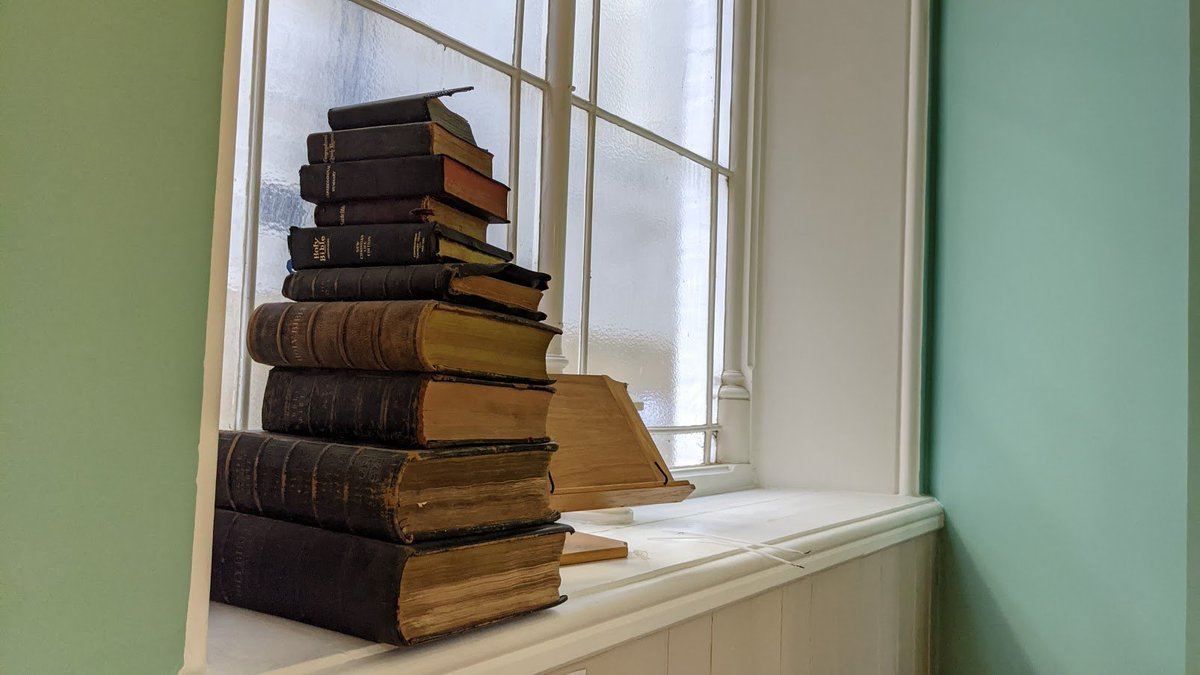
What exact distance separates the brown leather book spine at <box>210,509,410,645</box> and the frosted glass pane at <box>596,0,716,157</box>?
3.65 ft

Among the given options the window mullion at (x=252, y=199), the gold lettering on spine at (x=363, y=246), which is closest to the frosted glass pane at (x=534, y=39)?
the window mullion at (x=252, y=199)

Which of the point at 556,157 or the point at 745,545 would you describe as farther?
the point at 556,157

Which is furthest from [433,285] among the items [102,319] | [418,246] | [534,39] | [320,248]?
[534,39]

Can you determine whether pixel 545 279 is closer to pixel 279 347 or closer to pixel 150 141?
pixel 279 347

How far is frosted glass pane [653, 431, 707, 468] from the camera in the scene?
6.10 feet

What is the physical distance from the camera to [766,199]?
2.15 m

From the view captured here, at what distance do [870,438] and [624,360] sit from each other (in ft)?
2.04

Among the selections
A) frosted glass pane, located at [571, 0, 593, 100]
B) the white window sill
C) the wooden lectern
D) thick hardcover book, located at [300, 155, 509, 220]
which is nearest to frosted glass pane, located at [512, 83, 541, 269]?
frosted glass pane, located at [571, 0, 593, 100]

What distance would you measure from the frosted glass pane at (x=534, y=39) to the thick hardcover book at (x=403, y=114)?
26.3 inches

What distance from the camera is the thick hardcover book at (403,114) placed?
825 mm

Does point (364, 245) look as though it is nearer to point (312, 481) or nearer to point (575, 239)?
point (312, 481)

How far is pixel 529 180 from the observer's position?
1.50m

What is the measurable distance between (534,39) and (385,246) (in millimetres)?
814

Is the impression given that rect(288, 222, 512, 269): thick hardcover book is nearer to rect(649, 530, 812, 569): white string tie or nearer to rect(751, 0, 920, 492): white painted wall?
rect(649, 530, 812, 569): white string tie
